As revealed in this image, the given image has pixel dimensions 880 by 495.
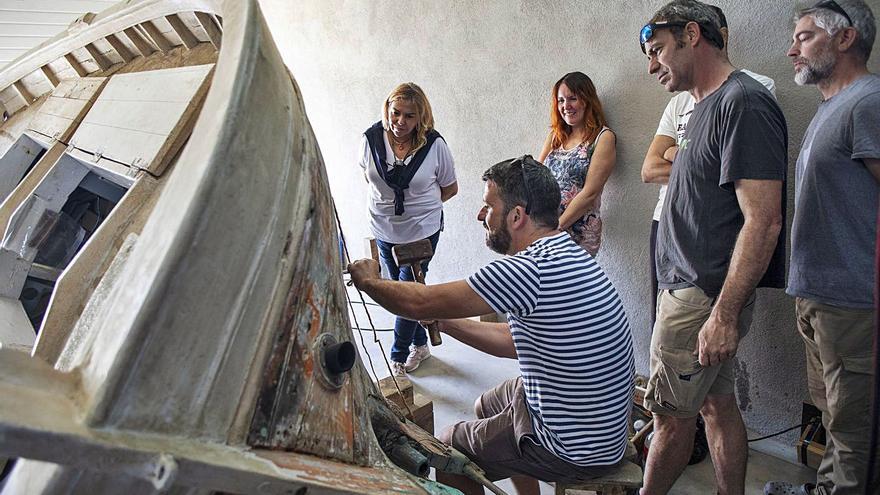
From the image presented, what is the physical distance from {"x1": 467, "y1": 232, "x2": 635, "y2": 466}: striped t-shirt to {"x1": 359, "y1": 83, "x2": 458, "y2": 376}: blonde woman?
181cm

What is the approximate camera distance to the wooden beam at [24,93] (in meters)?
3.20

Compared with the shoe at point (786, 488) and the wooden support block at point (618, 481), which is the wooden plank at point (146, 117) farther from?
the shoe at point (786, 488)

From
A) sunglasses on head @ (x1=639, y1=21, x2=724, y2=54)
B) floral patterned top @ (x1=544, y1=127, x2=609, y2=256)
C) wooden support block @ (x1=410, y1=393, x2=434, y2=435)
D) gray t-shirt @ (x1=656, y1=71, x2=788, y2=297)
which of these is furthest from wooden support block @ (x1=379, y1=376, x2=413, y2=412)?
sunglasses on head @ (x1=639, y1=21, x2=724, y2=54)

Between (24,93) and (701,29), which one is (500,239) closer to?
(701,29)

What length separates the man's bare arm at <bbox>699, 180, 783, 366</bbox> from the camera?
6.51 ft

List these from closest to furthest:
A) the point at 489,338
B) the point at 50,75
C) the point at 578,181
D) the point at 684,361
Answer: the point at 684,361 → the point at 489,338 → the point at 50,75 → the point at 578,181

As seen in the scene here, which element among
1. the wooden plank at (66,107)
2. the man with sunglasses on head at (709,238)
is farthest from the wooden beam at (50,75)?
the man with sunglasses on head at (709,238)

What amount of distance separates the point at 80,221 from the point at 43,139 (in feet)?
1.49

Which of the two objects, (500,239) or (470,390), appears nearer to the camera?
→ (500,239)

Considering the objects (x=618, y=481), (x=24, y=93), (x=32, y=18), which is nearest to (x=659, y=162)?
(x=618, y=481)

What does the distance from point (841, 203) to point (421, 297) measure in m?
1.57

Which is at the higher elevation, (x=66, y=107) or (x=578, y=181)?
(x=578, y=181)

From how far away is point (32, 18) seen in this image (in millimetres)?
6488

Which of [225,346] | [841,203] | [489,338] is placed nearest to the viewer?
[225,346]
